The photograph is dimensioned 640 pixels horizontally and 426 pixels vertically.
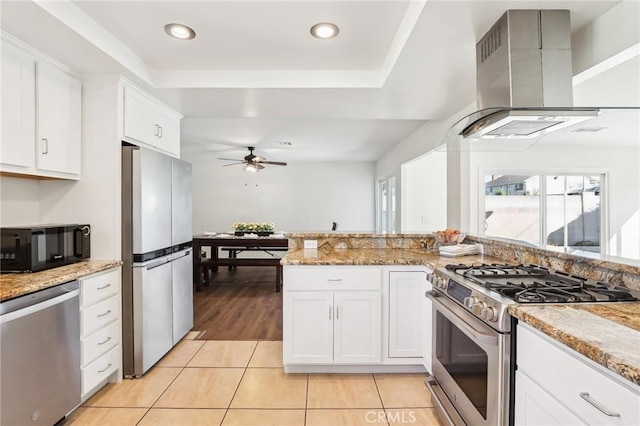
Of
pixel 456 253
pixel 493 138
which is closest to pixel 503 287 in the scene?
pixel 493 138

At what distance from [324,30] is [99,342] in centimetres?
244

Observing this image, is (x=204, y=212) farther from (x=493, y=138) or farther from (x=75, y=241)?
(x=493, y=138)

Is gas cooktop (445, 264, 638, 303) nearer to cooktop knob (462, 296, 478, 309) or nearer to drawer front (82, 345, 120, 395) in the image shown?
cooktop knob (462, 296, 478, 309)

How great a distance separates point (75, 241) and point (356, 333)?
204cm

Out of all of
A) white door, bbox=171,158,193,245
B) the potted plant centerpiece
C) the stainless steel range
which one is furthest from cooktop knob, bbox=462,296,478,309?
the potted plant centerpiece

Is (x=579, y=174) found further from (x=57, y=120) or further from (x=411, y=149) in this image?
(x=57, y=120)

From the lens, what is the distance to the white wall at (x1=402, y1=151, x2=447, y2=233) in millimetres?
5098

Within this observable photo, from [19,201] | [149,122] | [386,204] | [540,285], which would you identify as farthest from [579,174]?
[19,201]

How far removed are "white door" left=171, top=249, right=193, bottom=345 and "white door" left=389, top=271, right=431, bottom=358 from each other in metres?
A: 1.85

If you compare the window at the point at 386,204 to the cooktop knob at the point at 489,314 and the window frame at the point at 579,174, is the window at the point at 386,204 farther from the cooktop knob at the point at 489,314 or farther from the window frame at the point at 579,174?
the cooktop knob at the point at 489,314

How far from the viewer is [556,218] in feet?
16.1

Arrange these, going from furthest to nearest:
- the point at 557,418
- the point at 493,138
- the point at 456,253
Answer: the point at 456,253
the point at 493,138
the point at 557,418

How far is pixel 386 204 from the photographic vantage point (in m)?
7.05

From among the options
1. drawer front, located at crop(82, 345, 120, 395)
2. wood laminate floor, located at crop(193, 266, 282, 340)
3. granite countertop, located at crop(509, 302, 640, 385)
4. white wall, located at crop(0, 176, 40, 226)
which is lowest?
wood laminate floor, located at crop(193, 266, 282, 340)
